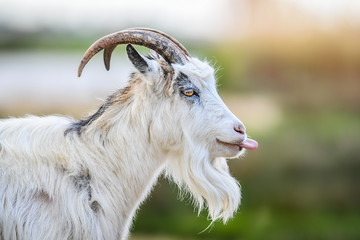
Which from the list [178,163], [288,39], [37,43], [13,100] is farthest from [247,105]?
[37,43]

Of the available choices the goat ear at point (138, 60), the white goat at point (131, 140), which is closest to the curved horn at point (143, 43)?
the white goat at point (131, 140)

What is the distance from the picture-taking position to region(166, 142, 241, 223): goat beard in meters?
5.56

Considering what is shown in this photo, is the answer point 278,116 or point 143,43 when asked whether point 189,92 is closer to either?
point 143,43

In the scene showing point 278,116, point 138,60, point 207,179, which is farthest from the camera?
point 278,116

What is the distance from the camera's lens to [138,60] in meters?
5.33

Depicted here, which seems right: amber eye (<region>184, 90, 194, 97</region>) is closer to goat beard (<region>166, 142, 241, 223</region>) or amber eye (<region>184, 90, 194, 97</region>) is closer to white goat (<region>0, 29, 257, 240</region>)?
white goat (<region>0, 29, 257, 240</region>)

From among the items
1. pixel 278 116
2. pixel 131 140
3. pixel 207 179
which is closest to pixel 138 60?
pixel 131 140

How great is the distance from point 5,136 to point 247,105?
393 inches

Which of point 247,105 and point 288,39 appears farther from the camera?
point 288,39

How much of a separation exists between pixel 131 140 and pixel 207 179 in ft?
2.48

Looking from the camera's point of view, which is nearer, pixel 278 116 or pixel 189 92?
pixel 189 92

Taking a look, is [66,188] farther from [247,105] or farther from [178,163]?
[247,105]

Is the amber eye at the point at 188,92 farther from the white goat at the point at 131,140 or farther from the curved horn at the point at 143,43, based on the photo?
the curved horn at the point at 143,43

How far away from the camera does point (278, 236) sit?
11.6 metres
